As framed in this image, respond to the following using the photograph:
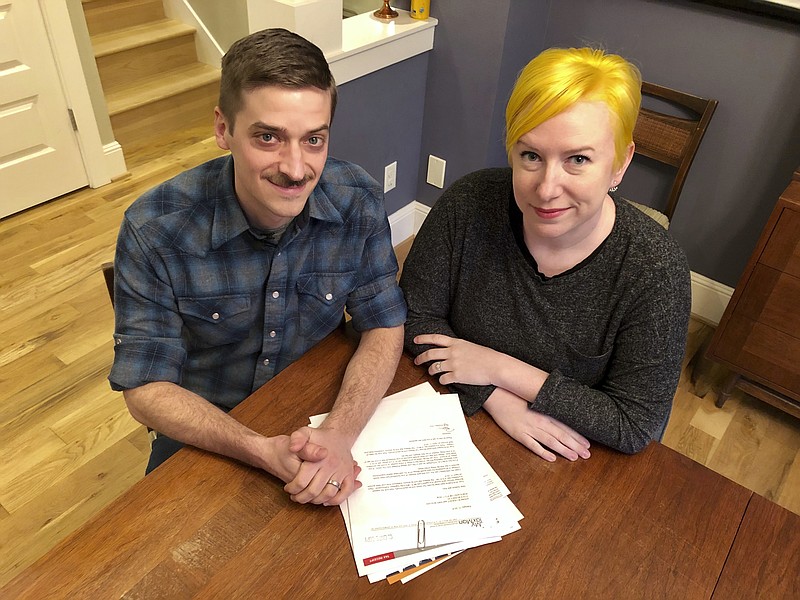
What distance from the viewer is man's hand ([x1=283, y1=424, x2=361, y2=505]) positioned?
91 cm

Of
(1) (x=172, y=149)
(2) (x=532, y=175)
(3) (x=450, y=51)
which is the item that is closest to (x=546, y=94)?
(2) (x=532, y=175)

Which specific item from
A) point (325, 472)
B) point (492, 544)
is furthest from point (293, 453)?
point (492, 544)

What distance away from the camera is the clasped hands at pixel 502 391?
1047 millimetres

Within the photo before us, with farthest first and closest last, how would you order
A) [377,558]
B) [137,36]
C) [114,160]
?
[137,36]
[114,160]
[377,558]

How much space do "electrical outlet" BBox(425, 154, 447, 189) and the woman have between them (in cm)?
152

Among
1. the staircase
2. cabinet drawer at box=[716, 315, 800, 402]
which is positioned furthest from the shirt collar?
the staircase

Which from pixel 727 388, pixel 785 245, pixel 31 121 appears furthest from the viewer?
pixel 31 121

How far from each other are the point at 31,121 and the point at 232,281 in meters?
2.26

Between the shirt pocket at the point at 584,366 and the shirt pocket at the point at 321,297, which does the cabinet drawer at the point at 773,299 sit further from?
the shirt pocket at the point at 321,297

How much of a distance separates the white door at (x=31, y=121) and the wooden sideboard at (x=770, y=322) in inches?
112

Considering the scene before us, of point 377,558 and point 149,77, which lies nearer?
point 377,558

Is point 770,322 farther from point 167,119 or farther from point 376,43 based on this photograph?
point 167,119

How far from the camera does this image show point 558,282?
1.13 metres

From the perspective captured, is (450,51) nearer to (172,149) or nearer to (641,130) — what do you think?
(641,130)
